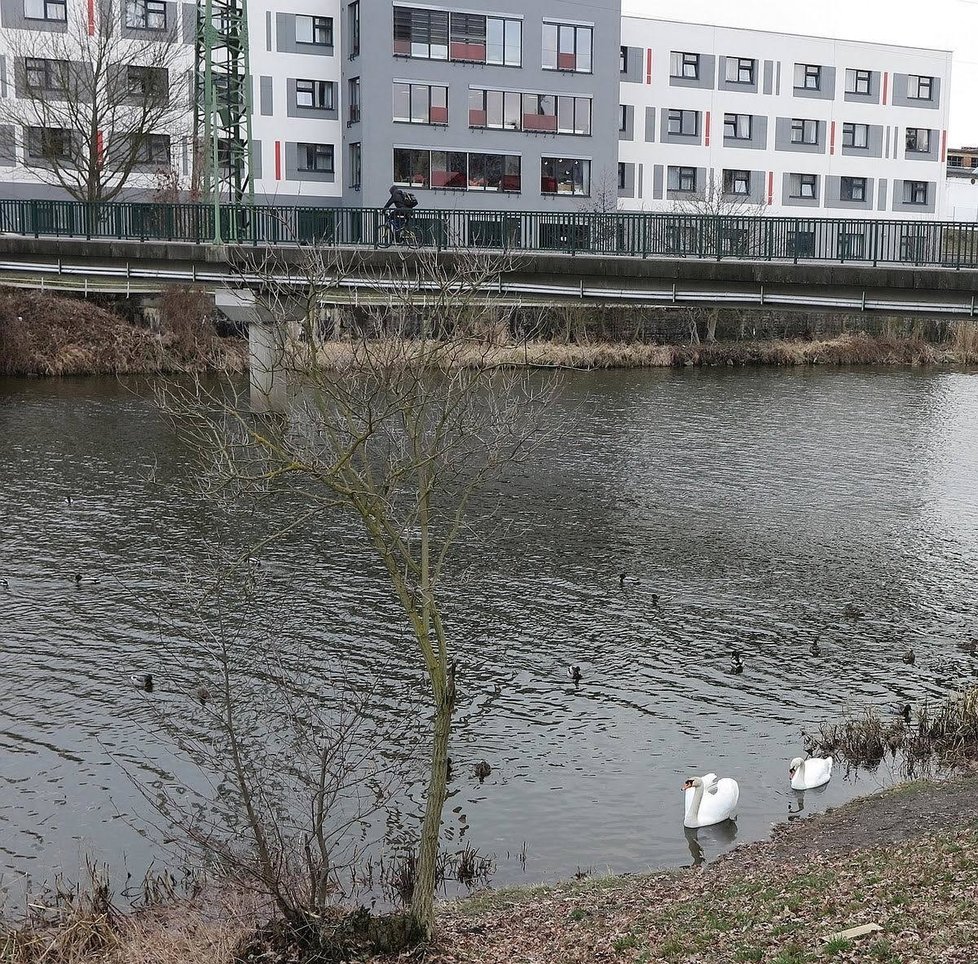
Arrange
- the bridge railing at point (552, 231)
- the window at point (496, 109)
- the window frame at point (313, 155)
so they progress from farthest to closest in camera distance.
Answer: the window frame at point (313, 155) < the window at point (496, 109) < the bridge railing at point (552, 231)

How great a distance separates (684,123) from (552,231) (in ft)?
145

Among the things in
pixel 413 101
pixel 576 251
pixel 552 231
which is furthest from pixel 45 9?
pixel 576 251

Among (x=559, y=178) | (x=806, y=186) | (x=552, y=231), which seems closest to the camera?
(x=552, y=231)

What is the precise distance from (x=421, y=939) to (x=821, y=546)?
16.6 m

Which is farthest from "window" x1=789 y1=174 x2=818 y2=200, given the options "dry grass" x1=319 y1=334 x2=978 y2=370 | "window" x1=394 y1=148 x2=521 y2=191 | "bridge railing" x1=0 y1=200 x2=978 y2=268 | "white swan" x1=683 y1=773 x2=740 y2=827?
"white swan" x1=683 y1=773 x2=740 y2=827

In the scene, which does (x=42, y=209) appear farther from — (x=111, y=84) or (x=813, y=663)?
(x=813, y=663)

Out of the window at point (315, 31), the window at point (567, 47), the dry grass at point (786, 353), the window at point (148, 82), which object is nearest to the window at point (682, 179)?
the window at point (567, 47)

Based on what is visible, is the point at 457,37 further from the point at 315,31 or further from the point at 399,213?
the point at 399,213

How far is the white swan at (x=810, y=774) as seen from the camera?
14078mm

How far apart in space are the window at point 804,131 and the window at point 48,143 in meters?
42.2

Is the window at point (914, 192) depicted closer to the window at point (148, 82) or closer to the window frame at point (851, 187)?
the window frame at point (851, 187)

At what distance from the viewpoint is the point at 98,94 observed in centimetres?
5734

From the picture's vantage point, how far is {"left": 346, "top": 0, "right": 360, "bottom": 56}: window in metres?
64.7

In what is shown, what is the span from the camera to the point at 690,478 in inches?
1251
